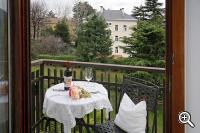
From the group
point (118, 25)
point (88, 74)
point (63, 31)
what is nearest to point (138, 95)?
point (88, 74)

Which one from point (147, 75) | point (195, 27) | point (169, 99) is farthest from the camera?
point (147, 75)

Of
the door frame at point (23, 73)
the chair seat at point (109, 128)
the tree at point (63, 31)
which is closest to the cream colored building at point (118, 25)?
the tree at point (63, 31)

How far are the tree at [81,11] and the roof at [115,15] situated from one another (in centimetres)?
13

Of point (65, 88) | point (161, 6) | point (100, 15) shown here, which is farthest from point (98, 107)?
point (161, 6)

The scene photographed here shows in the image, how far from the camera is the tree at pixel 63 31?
2738 millimetres

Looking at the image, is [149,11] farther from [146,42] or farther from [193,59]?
[193,59]

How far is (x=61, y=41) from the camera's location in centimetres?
280

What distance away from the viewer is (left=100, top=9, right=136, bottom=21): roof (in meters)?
2.55

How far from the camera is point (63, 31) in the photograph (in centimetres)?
276

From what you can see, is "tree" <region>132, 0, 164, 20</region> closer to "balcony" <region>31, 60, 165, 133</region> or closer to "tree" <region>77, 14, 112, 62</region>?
"tree" <region>77, 14, 112, 62</region>

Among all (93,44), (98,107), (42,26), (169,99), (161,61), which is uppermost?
(42,26)

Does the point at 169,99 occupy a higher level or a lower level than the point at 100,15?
lower

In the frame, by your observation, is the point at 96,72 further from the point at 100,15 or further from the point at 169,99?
the point at 169,99

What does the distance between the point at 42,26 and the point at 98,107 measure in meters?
0.94
